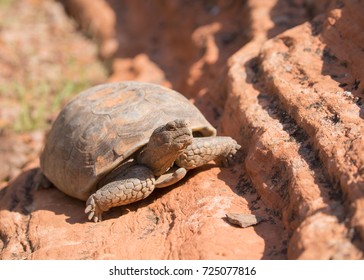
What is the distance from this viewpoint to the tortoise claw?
13.0ft

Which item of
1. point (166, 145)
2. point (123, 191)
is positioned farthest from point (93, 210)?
point (166, 145)

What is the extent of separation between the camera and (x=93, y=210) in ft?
13.1

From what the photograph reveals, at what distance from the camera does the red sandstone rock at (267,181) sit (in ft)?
10.2

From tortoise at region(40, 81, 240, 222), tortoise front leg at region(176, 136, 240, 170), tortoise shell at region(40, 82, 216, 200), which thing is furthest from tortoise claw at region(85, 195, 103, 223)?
tortoise front leg at region(176, 136, 240, 170)

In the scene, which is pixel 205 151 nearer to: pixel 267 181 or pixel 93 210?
pixel 267 181

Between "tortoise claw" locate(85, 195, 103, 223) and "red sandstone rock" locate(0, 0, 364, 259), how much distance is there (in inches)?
3.0

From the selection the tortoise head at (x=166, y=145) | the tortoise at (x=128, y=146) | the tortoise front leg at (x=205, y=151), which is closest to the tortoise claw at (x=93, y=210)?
the tortoise at (x=128, y=146)

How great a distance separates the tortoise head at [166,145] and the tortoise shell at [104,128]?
113 mm

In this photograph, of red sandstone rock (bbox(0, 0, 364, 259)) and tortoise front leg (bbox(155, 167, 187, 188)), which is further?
tortoise front leg (bbox(155, 167, 187, 188))

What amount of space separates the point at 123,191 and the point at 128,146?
37 cm

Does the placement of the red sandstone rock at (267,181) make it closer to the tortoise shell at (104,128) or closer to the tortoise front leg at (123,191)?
the tortoise front leg at (123,191)

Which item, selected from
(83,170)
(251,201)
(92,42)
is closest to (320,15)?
(251,201)

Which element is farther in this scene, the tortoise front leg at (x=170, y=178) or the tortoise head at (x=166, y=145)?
the tortoise front leg at (x=170, y=178)

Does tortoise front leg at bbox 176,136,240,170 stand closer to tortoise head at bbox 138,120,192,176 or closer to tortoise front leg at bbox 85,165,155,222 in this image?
tortoise head at bbox 138,120,192,176
